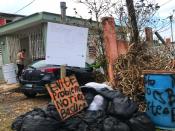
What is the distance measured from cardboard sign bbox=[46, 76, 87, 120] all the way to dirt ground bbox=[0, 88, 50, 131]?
63.8 inches

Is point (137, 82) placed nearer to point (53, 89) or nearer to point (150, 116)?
point (150, 116)

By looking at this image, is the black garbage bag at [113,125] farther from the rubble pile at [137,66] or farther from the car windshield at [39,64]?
the car windshield at [39,64]

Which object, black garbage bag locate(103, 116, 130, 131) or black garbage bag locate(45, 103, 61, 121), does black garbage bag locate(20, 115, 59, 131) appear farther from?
black garbage bag locate(103, 116, 130, 131)

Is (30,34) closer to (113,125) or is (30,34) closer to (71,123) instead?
(71,123)

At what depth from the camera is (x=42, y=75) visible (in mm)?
10773

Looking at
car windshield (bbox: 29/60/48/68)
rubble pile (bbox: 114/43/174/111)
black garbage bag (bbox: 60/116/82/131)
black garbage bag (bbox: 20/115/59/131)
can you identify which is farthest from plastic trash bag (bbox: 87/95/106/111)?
car windshield (bbox: 29/60/48/68)

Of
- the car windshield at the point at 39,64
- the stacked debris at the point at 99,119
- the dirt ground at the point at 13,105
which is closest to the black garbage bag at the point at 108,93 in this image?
the stacked debris at the point at 99,119

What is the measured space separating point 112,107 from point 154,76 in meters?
0.97

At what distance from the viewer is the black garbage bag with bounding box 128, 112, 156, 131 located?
625 centimetres

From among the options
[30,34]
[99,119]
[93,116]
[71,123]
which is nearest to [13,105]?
[71,123]

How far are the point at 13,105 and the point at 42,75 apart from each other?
1.35 m

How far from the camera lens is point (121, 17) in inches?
416

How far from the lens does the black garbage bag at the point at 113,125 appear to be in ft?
19.8

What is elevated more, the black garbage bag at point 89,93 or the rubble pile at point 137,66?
the rubble pile at point 137,66
